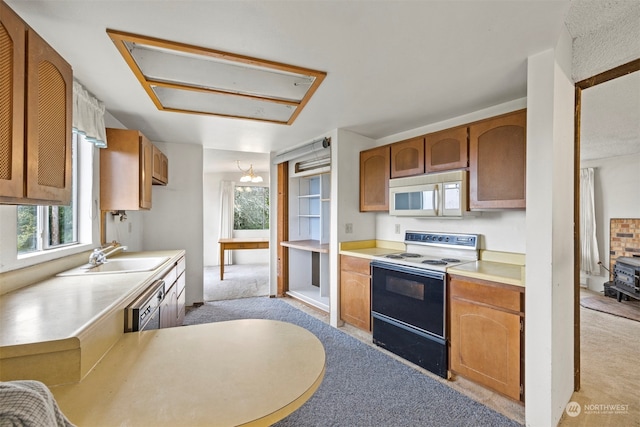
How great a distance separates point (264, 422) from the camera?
0.69m

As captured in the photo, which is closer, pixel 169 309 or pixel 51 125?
pixel 51 125

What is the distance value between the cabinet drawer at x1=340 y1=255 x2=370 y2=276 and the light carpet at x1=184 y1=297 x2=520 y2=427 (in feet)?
2.35

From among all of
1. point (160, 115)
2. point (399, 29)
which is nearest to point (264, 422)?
point (399, 29)

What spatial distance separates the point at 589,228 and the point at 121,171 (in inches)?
261

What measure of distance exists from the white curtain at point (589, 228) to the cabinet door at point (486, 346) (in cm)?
423

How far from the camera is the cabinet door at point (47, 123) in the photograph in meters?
1.12

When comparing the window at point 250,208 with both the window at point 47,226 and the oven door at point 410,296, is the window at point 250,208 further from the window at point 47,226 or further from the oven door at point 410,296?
the oven door at point 410,296

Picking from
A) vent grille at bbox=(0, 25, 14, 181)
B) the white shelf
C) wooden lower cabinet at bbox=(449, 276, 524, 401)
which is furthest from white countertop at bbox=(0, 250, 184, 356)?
the white shelf

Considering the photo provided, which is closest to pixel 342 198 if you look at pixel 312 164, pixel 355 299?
pixel 312 164

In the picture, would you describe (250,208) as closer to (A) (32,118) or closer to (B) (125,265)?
(B) (125,265)

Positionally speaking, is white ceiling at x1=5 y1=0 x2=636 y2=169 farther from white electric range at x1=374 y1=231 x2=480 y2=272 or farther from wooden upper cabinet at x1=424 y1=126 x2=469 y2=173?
white electric range at x1=374 y1=231 x2=480 y2=272

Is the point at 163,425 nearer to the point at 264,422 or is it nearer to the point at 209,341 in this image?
the point at 264,422

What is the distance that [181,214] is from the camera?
388cm

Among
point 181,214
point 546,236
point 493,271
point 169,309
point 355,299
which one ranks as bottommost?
point 355,299
